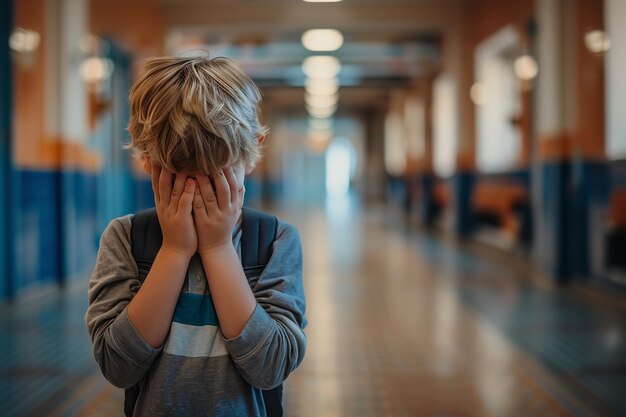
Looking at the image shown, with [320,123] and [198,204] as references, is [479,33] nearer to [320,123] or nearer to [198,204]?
[198,204]

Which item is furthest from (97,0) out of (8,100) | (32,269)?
(32,269)

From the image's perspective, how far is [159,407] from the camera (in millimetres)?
985

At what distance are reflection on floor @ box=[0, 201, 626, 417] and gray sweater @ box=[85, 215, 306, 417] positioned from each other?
4.12ft

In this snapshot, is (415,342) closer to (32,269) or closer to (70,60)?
(32,269)

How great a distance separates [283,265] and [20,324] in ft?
9.68

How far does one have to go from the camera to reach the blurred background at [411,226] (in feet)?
8.47

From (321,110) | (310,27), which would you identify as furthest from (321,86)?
(321,110)

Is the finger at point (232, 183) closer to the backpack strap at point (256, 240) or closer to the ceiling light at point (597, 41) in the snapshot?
the backpack strap at point (256, 240)

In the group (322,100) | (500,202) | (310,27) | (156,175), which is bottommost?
(500,202)

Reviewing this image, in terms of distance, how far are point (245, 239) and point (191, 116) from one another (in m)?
0.21

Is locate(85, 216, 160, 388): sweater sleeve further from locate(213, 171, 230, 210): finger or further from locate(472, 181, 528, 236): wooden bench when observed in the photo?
locate(472, 181, 528, 236): wooden bench

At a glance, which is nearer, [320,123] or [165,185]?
[165,185]

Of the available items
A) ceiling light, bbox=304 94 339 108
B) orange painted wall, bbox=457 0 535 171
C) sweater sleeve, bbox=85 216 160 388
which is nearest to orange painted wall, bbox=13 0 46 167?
sweater sleeve, bbox=85 216 160 388

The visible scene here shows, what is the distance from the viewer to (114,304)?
101 centimetres
